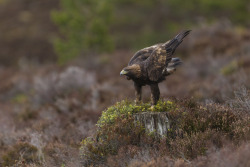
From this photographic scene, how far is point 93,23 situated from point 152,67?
11271 mm

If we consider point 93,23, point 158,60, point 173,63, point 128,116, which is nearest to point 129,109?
point 128,116

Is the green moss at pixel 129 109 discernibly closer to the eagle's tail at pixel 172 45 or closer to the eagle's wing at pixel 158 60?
the eagle's wing at pixel 158 60

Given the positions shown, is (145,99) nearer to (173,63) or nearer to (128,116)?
(173,63)

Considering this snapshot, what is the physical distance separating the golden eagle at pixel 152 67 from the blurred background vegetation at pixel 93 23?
10928 mm

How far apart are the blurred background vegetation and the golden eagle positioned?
35.9ft

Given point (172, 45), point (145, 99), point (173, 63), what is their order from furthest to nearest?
1. point (145, 99)
2. point (173, 63)
3. point (172, 45)

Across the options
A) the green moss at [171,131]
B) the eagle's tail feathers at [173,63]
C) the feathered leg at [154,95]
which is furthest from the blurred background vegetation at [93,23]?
the green moss at [171,131]

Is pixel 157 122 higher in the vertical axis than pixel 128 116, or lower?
lower

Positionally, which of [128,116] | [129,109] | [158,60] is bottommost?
[128,116]

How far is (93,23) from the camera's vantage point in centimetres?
1571

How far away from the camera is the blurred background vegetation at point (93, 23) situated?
1623cm

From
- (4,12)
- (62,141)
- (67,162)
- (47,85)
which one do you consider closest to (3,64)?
(4,12)

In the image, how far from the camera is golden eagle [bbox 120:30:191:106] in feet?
15.9

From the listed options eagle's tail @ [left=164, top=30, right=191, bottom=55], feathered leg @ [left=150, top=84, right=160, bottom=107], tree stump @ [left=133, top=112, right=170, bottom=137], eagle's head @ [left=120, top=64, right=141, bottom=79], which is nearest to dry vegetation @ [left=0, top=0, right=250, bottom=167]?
tree stump @ [left=133, top=112, right=170, bottom=137]
